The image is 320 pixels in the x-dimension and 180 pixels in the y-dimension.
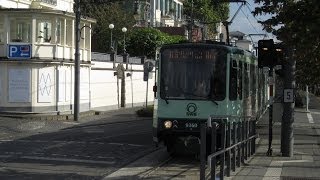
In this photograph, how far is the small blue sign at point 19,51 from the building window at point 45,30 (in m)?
1.18

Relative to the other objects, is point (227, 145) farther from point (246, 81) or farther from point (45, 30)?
point (45, 30)

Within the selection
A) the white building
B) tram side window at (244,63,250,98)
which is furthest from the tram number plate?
the white building

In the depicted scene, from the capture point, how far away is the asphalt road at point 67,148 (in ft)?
47.5

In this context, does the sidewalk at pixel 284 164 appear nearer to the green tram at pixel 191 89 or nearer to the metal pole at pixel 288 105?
the metal pole at pixel 288 105

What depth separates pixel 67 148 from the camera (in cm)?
1906

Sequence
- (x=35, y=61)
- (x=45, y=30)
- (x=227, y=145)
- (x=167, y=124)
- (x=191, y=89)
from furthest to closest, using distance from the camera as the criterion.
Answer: (x=45, y=30), (x=35, y=61), (x=191, y=89), (x=167, y=124), (x=227, y=145)

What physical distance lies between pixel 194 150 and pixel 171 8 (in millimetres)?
73659

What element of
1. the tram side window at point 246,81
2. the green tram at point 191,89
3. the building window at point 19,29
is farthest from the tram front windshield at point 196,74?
the building window at point 19,29

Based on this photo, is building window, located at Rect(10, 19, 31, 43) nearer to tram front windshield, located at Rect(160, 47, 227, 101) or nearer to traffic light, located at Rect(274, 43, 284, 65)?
traffic light, located at Rect(274, 43, 284, 65)

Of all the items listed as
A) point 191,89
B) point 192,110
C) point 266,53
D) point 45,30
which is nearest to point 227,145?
point 192,110

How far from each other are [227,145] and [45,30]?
21771 millimetres

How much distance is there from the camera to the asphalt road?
14469mm

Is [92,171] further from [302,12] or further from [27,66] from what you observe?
[27,66]

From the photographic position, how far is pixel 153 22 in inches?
3179
